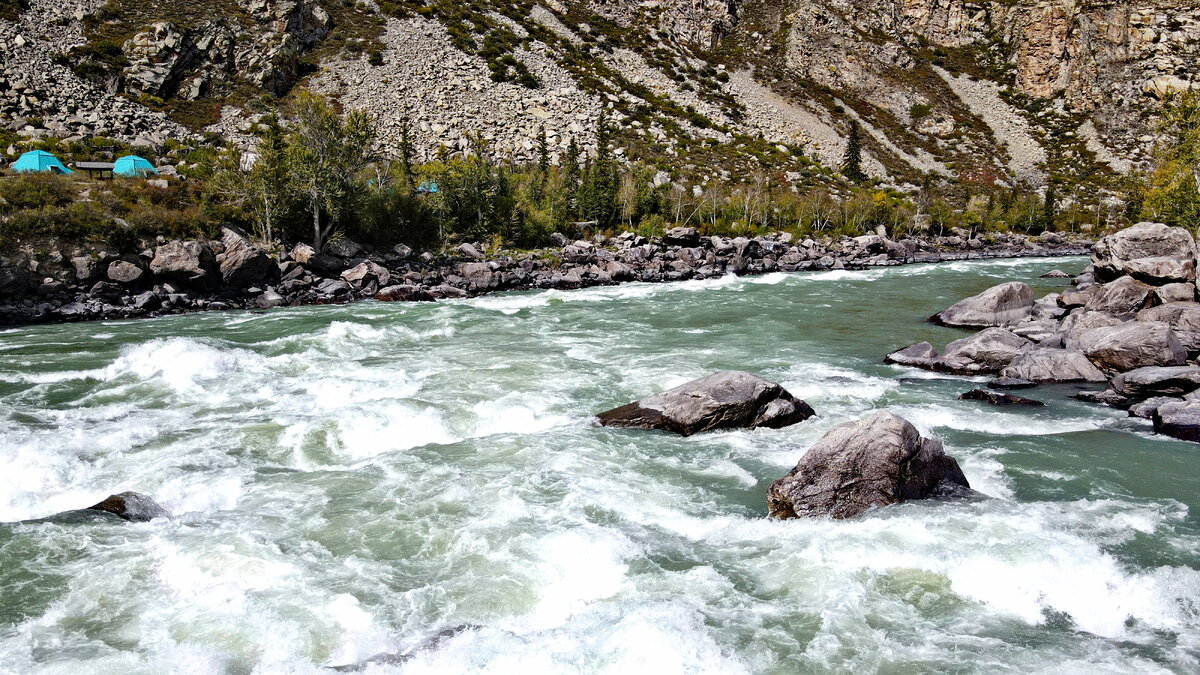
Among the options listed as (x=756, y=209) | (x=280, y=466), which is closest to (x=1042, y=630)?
(x=280, y=466)

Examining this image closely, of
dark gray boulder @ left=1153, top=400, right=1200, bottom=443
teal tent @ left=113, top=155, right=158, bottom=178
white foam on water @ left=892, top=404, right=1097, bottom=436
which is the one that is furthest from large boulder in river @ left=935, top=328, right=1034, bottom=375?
teal tent @ left=113, top=155, right=158, bottom=178

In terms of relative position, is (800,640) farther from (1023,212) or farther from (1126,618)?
(1023,212)

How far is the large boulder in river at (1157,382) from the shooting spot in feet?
50.8

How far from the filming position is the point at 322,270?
39062mm

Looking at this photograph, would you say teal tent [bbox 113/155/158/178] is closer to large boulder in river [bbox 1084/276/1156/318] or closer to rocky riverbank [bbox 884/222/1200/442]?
rocky riverbank [bbox 884/222/1200/442]

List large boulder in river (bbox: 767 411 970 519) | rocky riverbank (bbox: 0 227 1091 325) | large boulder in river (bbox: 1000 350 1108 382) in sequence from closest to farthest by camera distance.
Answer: large boulder in river (bbox: 767 411 970 519)
large boulder in river (bbox: 1000 350 1108 382)
rocky riverbank (bbox: 0 227 1091 325)

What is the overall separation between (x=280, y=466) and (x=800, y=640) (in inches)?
381

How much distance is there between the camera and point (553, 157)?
268 feet

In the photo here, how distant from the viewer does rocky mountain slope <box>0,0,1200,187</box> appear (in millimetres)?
73250

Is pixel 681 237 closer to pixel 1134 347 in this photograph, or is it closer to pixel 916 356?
pixel 916 356

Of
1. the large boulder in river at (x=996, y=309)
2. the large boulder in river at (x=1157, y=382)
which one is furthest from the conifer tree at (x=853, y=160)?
the large boulder in river at (x=1157, y=382)

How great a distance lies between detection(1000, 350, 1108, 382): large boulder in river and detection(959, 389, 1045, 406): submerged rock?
214cm

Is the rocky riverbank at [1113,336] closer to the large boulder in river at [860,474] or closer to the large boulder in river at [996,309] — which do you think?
the large boulder in river at [996,309]

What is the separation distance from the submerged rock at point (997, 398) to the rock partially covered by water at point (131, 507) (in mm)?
16947
